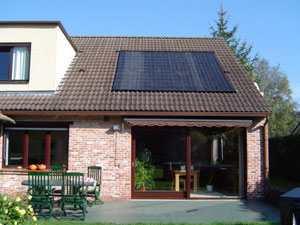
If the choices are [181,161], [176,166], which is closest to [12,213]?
[176,166]

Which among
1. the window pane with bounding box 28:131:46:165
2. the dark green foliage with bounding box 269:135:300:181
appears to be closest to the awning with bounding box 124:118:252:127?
the window pane with bounding box 28:131:46:165

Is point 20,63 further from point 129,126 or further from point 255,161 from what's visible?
point 255,161

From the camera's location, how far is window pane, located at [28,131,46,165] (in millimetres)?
13048

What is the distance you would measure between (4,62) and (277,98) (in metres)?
41.3

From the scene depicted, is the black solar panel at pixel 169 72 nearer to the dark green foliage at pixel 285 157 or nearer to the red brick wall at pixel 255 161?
the red brick wall at pixel 255 161

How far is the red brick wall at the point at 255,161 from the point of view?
12703 mm

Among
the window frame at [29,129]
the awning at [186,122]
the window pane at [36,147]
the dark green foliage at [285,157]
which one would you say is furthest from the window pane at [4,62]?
the dark green foliage at [285,157]

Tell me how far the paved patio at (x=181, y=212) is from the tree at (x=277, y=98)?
34.3m

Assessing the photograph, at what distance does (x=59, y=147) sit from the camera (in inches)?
515

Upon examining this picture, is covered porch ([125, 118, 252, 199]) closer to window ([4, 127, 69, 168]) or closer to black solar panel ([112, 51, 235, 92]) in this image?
black solar panel ([112, 51, 235, 92])

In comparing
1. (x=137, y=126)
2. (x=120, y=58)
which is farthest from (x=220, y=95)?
(x=120, y=58)

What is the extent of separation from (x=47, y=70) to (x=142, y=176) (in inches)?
234

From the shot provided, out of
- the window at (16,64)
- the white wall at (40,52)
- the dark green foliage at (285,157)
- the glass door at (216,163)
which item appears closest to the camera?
the glass door at (216,163)

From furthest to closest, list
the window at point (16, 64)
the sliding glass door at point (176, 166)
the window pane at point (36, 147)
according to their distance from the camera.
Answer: the window at point (16, 64) < the window pane at point (36, 147) < the sliding glass door at point (176, 166)
